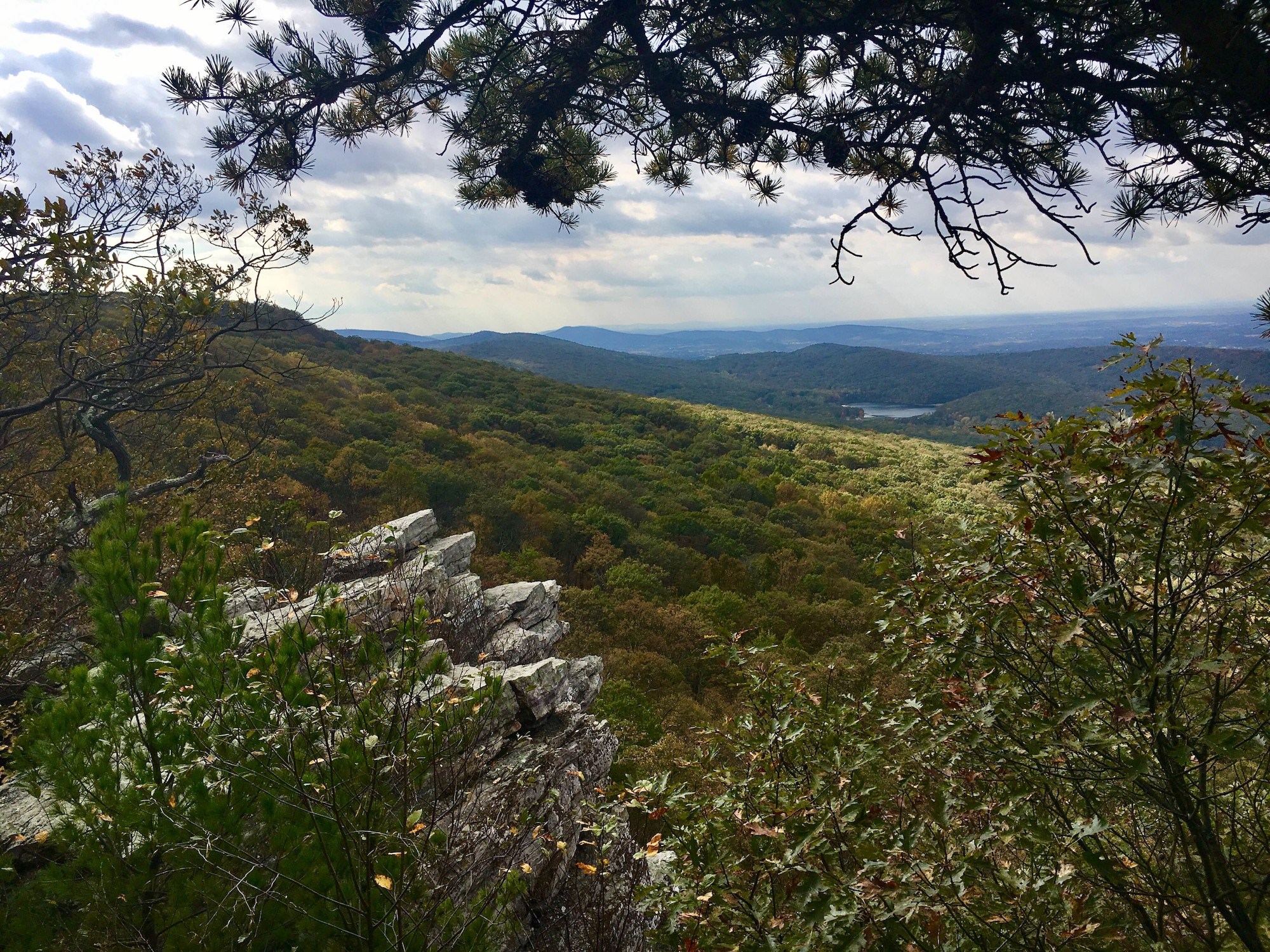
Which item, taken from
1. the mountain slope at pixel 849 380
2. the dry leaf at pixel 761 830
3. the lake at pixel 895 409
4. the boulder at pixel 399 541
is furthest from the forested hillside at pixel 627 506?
the lake at pixel 895 409

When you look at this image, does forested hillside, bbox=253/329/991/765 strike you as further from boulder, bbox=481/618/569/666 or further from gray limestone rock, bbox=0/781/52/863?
gray limestone rock, bbox=0/781/52/863

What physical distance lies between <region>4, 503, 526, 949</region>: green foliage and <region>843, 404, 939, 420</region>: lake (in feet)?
461

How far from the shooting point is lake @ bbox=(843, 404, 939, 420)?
138 meters

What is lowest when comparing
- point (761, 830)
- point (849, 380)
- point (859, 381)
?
point (761, 830)

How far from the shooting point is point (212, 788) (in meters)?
2.69

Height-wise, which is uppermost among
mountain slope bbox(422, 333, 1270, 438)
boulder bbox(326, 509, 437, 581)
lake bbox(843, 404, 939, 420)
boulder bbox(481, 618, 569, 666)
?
mountain slope bbox(422, 333, 1270, 438)

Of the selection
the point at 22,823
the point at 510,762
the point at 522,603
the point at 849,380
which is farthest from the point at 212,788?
the point at 849,380

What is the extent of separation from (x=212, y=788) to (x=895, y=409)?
165 metres

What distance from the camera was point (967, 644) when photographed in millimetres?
2182

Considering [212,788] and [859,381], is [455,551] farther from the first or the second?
[859,381]

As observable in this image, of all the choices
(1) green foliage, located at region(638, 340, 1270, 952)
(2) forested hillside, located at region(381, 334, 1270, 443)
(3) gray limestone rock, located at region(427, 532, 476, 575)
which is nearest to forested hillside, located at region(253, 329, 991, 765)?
(1) green foliage, located at region(638, 340, 1270, 952)

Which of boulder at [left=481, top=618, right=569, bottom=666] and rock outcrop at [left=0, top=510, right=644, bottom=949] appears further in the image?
boulder at [left=481, top=618, right=569, bottom=666]

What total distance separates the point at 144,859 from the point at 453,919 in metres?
1.34

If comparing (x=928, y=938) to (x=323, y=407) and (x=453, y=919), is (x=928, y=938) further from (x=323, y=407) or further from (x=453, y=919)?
(x=323, y=407)
